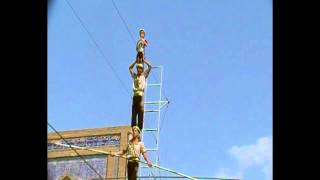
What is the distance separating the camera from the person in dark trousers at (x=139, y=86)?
634 cm

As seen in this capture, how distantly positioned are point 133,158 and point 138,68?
97 cm

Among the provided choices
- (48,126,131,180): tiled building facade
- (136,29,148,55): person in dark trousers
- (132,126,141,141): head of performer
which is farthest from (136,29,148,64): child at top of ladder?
(48,126,131,180): tiled building facade

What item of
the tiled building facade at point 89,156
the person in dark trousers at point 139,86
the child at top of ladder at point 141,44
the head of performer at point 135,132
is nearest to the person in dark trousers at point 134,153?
the head of performer at point 135,132

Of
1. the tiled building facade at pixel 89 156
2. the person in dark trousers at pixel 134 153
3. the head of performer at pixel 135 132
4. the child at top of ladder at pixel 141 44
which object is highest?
the child at top of ladder at pixel 141 44

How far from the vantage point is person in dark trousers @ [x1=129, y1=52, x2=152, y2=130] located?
634 centimetres

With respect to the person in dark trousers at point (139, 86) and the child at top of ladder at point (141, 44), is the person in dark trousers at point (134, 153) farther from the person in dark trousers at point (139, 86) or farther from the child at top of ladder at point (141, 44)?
the child at top of ladder at point (141, 44)

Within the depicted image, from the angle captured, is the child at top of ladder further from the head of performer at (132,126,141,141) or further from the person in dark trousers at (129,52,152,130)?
the head of performer at (132,126,141,141)

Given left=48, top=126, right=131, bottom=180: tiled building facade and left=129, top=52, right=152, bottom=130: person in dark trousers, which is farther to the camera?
left=48, top=126, right=131, bottom=180: tiled building facade

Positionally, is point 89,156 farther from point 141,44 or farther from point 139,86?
point 141,44

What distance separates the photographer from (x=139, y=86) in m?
6.37
